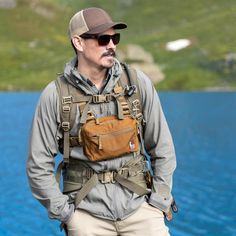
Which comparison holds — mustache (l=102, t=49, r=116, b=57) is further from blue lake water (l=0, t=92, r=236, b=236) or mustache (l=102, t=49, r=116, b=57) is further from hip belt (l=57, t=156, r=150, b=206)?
blue lake water (l=0, t=92, r=236, b=236)

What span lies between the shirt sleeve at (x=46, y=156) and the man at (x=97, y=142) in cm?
1

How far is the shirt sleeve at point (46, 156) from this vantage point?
6094 mm

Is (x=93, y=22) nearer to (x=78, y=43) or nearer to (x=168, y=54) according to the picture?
(x=78, y=43)

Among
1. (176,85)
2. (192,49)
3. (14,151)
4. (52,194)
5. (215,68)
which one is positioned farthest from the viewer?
(192,49)

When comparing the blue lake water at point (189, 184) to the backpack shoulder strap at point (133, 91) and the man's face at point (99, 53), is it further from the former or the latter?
the man's face at point (99, 53)

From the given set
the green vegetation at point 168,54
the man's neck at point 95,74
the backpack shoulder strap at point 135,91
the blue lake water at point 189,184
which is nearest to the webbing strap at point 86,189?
the backpack shoulder strap at point 135,91

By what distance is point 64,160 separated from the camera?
6320mm

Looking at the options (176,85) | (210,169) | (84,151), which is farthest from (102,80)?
(176,85)

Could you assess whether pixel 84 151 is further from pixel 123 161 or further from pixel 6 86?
pixel 6 86

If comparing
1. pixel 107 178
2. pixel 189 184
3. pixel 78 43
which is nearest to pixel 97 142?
pixel 107 178

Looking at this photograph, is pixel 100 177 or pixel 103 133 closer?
pixel 103 133

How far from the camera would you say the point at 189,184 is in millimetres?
24109

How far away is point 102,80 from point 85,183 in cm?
122

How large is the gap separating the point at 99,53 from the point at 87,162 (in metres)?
1.27
